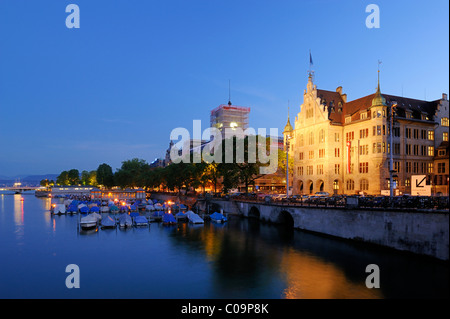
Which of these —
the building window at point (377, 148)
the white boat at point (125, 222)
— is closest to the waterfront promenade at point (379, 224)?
the building window at point (377, 148)

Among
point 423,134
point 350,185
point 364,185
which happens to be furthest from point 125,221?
point 423,134

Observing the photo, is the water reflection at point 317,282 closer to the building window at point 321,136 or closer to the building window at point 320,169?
the building window at point 320,169

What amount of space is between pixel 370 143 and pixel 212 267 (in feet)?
171

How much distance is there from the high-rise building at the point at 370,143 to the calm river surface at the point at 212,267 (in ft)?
95.9

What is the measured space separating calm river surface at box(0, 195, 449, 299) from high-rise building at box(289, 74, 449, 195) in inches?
1150

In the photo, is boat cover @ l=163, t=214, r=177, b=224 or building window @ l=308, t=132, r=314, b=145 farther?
building window @ l=308, t=132, r=314, b=145

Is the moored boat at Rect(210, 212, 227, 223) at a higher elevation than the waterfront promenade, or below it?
below

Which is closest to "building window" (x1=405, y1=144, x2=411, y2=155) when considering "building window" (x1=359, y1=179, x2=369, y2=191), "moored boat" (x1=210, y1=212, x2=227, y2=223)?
"building window" (x1=359, y1=179, x2=369, y2=191)

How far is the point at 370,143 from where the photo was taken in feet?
238

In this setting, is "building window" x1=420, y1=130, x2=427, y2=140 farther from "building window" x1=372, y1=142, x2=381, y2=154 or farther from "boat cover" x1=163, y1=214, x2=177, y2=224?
"boat cover" x1=163, y1=214, x2=177, y2=224

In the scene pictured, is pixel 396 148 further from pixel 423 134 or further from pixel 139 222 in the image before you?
pixel 139 222

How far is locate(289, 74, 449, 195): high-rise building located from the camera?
71000 mm

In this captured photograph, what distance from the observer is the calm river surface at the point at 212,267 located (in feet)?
96.1
